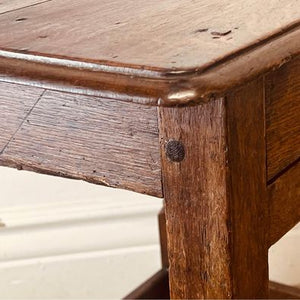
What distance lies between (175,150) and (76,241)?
83cm

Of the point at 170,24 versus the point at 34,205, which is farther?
the point at 34,205

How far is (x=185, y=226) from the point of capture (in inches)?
21.0

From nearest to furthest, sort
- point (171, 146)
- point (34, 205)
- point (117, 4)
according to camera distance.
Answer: point (171, 146) → point (117, 4) → point (34, 205)

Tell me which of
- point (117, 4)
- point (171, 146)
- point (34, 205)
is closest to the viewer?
point (171, 146)

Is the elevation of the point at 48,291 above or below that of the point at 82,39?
below

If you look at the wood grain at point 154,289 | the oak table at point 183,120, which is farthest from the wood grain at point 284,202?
the wood grain at point 154,289

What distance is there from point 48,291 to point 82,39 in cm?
87

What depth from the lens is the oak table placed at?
1.60ft

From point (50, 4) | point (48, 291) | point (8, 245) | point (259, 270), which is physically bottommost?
point (48, 291)

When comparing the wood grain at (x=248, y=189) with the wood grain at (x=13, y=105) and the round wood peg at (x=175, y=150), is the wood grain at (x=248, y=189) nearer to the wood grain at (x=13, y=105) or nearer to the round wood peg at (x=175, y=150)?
the round wood peg at (x=175, y=150)

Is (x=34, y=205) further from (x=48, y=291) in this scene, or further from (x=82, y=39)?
(x=82, y=39)

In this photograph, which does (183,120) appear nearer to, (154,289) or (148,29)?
(148,29)

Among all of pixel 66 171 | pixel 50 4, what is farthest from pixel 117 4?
pixel 66 171

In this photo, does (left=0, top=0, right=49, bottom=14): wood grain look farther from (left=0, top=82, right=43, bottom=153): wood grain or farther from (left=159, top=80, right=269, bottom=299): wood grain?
(left=159, top=80, right=269, bottom=299): wood grain
